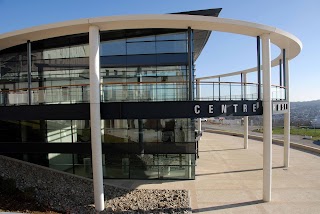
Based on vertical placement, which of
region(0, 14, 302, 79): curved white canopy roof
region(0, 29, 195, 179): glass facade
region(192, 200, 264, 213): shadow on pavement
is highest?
region(0, 14, 302, 79): curved white canopy roof

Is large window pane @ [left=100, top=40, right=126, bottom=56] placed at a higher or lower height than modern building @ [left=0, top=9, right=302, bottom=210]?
higher

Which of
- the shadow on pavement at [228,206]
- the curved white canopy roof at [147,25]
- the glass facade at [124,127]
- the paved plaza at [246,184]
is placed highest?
the curved white canopy roof at [147,25]

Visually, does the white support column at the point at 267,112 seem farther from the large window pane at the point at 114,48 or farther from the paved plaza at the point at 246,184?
the large window pane at the point at 114,48

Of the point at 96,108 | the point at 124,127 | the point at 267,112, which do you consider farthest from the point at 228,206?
the point at 124,127

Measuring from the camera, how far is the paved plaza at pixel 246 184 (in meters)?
12.1

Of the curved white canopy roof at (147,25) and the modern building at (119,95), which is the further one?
the modern building at (119,95)

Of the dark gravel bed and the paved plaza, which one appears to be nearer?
the dark gravel bed

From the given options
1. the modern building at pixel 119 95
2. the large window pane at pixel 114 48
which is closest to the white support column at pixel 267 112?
the modern building at pixel 119 95

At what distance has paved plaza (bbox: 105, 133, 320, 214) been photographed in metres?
12.1

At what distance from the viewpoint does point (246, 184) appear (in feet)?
49.0

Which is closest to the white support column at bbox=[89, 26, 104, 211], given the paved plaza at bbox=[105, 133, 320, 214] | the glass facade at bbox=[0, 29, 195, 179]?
the paved plaza at bbox=[105, 133, 320, 214]

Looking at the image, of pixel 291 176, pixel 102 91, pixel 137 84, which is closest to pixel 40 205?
pixel 102 91

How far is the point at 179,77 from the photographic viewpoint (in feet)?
54.2

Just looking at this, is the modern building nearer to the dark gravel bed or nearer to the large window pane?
the large window pane
